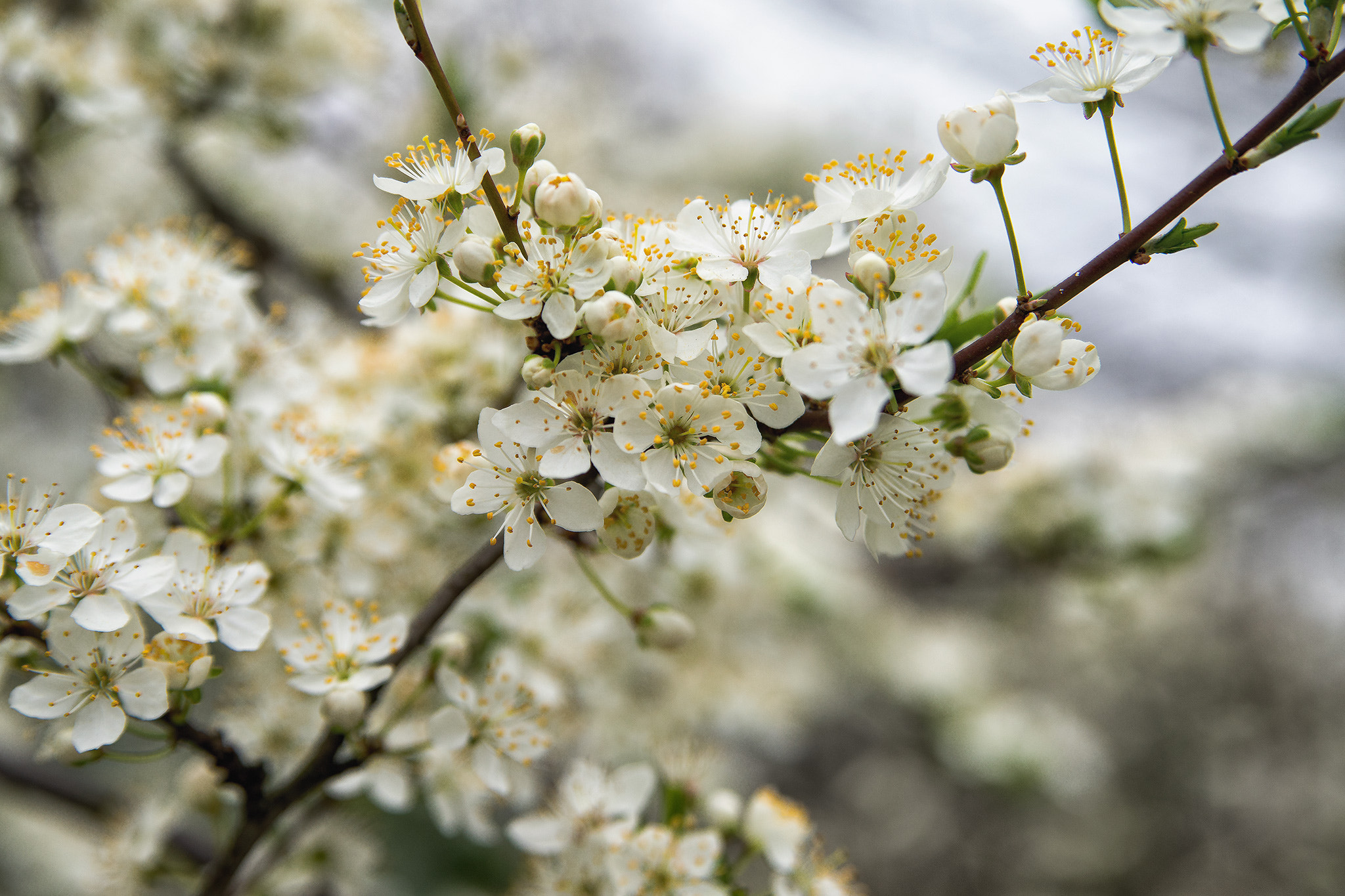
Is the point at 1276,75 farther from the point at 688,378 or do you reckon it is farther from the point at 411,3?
the point at 411,3

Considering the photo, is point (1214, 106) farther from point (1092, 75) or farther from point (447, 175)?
point (447, 175)

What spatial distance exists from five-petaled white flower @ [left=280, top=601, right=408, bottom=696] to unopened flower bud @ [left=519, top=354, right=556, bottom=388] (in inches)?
18.0

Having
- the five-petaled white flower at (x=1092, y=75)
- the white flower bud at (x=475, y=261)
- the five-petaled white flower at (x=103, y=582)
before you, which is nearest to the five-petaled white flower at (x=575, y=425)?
the white flower bud at (x=475, y=261)

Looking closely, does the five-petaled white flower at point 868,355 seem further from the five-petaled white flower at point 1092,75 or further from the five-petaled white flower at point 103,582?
the five-petaled white flower at point 103,582

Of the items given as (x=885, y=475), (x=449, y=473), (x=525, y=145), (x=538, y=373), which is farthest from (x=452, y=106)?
(x=885, y=475)

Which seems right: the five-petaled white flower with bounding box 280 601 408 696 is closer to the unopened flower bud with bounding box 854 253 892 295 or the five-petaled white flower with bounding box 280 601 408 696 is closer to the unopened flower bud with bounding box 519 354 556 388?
the unopened flower bud with bounding box 519 354 556 388

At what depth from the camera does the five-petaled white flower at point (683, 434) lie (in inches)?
37.0

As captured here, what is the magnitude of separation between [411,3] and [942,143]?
663 millimetres

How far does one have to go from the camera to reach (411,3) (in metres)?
0.92

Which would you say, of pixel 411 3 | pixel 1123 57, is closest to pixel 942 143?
pixel 1123 57

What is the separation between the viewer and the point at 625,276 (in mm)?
969

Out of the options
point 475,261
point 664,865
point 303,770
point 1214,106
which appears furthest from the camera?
point 664,865

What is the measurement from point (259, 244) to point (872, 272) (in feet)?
9.51

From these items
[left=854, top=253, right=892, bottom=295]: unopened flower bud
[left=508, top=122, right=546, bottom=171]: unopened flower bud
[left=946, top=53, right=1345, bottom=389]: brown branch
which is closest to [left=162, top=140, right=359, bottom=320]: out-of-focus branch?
[left=508, top=122, right=546, bottom=171]: unopened flower bud
